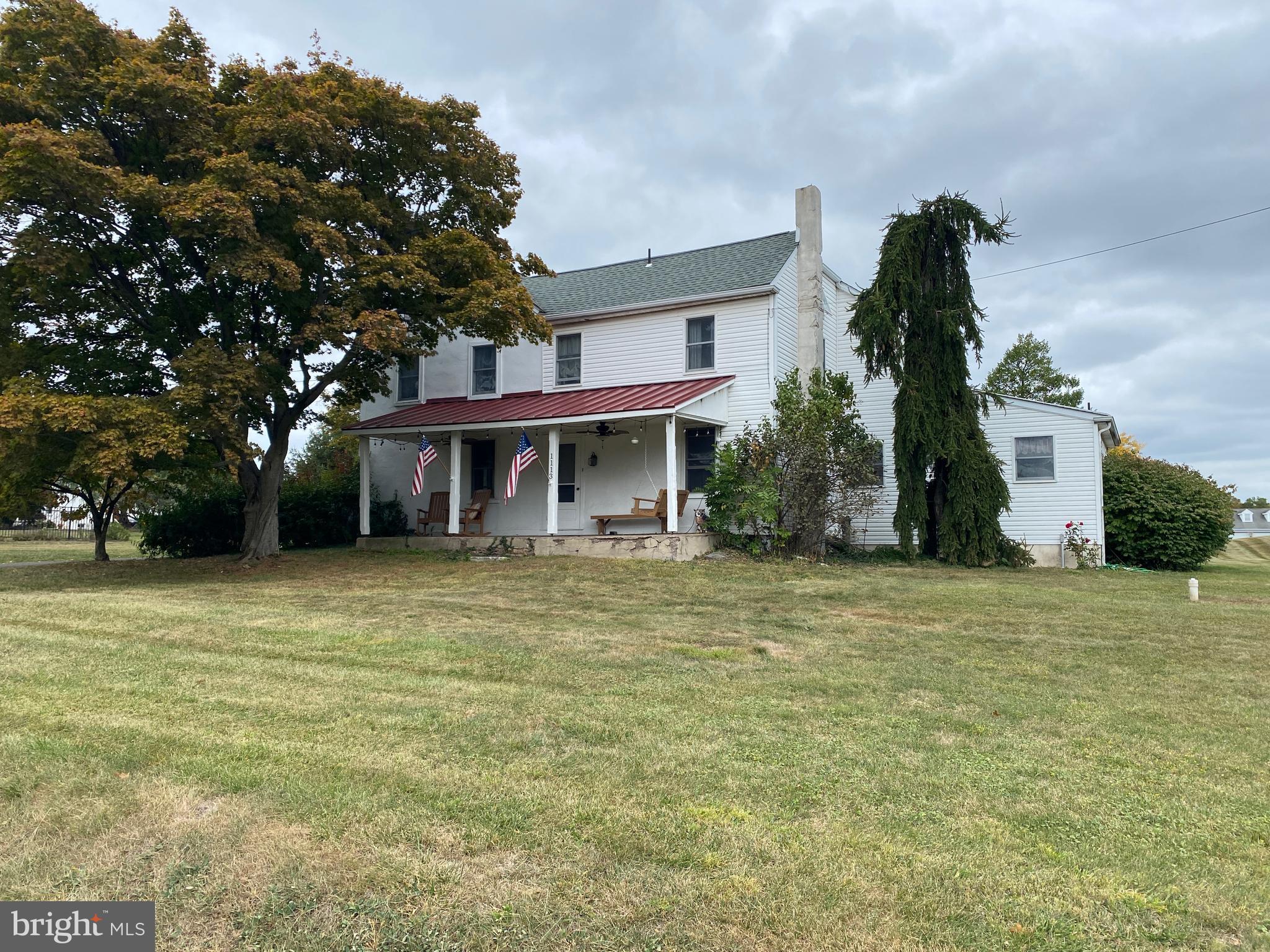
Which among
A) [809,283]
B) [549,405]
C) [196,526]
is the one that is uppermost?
[809,283]

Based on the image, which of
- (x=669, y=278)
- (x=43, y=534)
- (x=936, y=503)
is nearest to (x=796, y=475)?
(x=936, y=503)

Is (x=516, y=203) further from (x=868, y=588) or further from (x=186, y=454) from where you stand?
(x=868, y=588)

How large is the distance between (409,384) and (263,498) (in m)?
6.39

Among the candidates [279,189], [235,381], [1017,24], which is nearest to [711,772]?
[235,381]

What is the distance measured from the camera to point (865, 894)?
275 centimetres

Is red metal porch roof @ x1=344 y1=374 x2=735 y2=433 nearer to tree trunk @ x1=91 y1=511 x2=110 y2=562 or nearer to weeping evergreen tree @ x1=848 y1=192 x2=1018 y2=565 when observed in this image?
weeping evergreen tree @ x1=848 y1=192 x2=1018 y2=565

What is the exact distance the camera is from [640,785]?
3717 mm

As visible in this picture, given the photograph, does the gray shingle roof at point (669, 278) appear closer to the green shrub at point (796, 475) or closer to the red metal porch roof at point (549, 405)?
the red metal porch roof at point (549, 405)

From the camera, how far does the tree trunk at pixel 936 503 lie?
1664 cm

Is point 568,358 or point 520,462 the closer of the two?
point 520,462

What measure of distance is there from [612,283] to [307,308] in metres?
8.00

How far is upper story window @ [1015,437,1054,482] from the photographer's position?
58.3 ft

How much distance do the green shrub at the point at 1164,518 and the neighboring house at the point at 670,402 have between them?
691mm

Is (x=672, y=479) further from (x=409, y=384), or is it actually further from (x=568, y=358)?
(x=409, y=384)
